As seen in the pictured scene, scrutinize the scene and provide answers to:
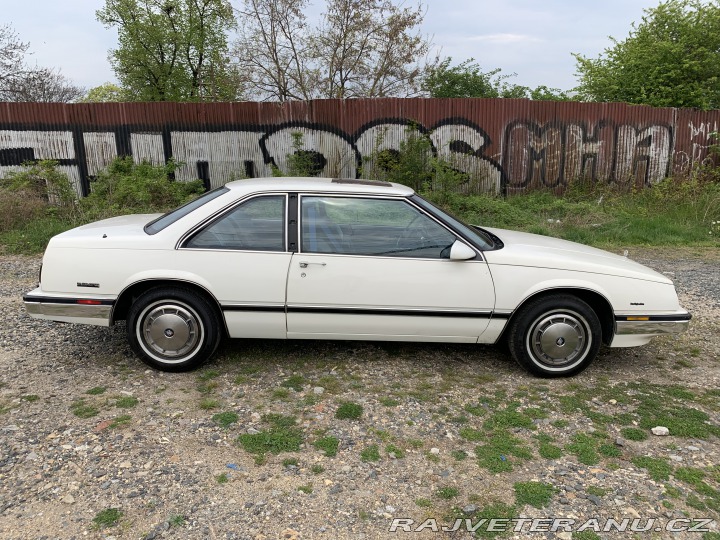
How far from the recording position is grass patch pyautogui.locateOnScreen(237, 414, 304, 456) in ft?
10.0

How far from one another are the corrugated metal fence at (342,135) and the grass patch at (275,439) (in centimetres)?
906

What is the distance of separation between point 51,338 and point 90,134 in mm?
8232

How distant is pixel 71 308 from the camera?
12.7 ft

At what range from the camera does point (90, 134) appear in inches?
447

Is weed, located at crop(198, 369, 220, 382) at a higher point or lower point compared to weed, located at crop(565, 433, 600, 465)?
higher

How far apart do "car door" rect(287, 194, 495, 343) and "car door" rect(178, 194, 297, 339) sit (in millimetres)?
122

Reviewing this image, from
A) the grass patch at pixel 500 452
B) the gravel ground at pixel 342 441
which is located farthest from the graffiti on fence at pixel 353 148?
the grass patch at pixel 500 452

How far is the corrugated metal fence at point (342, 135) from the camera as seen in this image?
11.3 meters

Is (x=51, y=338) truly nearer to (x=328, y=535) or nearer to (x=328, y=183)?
(x=328, y=183)

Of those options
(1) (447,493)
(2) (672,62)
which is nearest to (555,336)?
(1) (447,493)

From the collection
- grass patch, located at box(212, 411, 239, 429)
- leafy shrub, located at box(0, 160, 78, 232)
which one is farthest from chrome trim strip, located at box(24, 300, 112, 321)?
leafy shrub, located at box(0, 160, 78, 232)

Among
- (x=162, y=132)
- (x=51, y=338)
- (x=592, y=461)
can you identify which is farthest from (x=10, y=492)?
(x=162, y=132)

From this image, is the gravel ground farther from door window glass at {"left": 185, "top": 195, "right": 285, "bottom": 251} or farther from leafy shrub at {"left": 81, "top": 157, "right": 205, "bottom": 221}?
Result: leafy shrub at {"left": 81, "top": 157, "right": 205, "bottom": 221}

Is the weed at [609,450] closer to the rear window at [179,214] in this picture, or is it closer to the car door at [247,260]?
the car door at [247,260]
